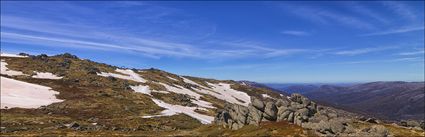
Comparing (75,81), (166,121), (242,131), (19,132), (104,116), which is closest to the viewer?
(242,131)

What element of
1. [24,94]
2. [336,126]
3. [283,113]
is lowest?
[336,126]

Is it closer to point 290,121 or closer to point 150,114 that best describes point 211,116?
point 150,114

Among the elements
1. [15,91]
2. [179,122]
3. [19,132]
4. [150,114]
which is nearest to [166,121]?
[179,122]

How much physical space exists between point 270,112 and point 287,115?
373 cm

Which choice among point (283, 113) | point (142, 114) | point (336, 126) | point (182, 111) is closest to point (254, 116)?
point (283, 113)

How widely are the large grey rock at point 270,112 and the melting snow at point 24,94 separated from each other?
275 ft

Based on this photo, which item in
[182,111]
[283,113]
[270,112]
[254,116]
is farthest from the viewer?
[182,111]

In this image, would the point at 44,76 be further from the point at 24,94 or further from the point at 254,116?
the point at 254,116

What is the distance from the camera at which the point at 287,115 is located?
286ft

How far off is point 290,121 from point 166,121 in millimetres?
44557

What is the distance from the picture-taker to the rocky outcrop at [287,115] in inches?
3113

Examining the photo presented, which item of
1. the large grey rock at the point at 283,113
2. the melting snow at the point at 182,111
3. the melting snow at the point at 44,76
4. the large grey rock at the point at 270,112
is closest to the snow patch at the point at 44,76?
the melting snow at the point at 44,76

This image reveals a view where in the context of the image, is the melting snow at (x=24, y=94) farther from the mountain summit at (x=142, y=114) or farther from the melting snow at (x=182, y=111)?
the melting snow at (x=182, y=111)

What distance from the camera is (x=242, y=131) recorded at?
3371 inches
